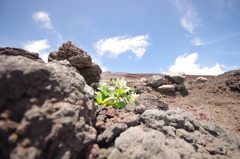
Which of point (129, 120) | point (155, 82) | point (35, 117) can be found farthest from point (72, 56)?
point (155, 82)

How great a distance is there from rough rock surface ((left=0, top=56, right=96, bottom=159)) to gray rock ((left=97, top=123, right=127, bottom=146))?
8.4 inches

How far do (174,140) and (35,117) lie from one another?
1.75 m

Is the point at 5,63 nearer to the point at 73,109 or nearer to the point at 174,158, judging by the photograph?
the point at 73,109

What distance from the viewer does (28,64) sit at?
4.95 ft

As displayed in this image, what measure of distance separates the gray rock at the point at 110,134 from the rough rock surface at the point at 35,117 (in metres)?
0.21

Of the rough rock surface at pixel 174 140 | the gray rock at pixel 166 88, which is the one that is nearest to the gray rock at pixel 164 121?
the rough rock surface at pixel 174 140

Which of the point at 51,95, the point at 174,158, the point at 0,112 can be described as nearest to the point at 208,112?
the point at 174,158

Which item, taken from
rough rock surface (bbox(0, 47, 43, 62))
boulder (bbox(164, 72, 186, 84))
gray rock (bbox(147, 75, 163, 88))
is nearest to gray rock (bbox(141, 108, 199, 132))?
rough rock surface (bbox(0, 47, 43, 62))

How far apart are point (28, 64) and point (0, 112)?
527mm

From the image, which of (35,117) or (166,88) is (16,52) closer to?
(35,117)

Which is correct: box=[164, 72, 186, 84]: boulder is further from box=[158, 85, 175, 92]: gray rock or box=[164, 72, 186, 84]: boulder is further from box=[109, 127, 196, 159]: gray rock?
box=[109, 127, 196, 159]: gray rock

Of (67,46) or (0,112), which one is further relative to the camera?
(67,46)

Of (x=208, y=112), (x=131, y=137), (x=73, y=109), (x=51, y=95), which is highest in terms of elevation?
(x=51, y=95)

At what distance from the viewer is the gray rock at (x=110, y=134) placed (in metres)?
1.89
